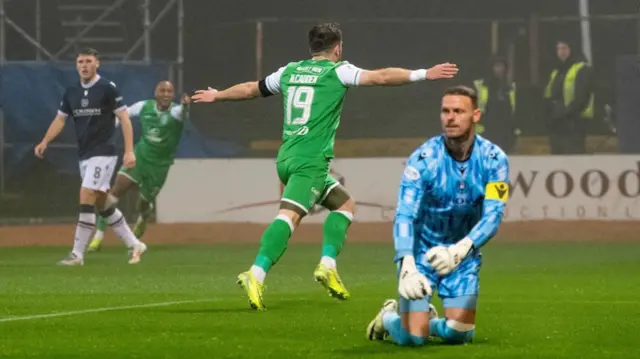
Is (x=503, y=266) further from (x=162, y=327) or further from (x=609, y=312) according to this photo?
(x=162, y=327)

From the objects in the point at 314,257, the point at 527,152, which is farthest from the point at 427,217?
the point at 527,152

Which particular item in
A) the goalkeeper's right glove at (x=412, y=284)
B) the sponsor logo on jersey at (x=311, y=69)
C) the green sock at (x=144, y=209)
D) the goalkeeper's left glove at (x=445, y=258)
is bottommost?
the green sock at (x=144, y=209)

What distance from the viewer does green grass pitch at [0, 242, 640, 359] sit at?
8477 millimetres

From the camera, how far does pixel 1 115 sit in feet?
74.9

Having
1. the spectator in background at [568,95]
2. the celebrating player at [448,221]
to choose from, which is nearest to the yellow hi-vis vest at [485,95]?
the spectator in background at [568,95]

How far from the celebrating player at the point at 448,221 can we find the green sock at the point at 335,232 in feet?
9.80

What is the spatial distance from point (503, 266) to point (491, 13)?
8096 mm

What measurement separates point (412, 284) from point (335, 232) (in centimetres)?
408

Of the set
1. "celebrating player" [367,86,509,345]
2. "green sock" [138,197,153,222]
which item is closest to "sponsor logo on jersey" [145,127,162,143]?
"green sock" [138,197,153,222]

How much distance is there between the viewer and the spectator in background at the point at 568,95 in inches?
906

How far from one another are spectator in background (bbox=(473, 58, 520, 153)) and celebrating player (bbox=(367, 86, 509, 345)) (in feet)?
47.0

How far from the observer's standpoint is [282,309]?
430 inches

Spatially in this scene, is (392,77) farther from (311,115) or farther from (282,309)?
(282,309)

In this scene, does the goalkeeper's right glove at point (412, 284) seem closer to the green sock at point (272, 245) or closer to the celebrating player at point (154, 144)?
the green sock at point (272, 245)
